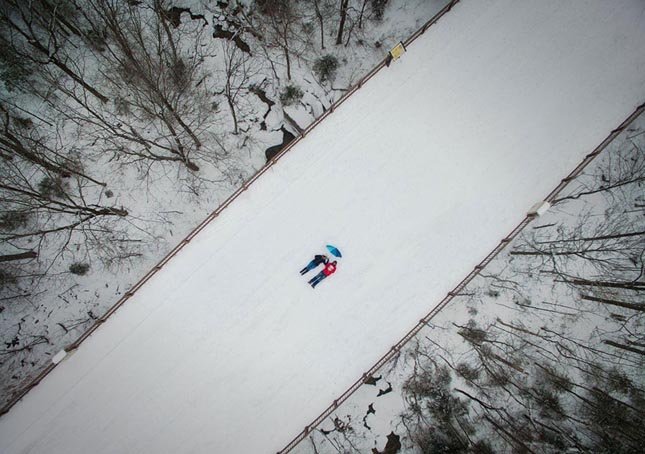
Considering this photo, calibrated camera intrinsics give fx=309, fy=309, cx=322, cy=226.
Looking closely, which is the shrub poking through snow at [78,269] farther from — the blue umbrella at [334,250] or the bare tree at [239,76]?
the blue umbrella at [334,250]

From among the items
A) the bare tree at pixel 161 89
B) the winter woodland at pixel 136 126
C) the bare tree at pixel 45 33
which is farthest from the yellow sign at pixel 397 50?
the bare tree at pixel 45 33

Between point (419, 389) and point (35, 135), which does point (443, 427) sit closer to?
point (419, 389)

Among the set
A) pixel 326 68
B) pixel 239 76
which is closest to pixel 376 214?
pixel 326 68

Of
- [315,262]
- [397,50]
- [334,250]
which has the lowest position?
[315,262]

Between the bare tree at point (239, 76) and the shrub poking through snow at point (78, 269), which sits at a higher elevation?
the bare tree at point (239, 76)

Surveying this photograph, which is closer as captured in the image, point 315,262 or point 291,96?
point 315,262

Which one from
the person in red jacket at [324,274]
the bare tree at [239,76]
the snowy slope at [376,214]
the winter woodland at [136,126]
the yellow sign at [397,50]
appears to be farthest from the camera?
the bare tree at [239,76]

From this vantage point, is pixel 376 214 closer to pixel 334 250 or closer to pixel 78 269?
pixel 334 250
